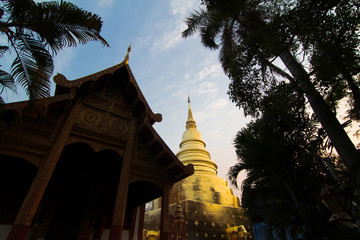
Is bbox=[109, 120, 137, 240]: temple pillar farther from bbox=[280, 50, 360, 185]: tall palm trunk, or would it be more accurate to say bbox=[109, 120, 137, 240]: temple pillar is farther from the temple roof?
bbox=[280, 50, 360, 185]: tall palm trunk

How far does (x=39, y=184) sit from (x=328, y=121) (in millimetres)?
8277

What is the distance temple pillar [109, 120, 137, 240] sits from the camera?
18.2ft

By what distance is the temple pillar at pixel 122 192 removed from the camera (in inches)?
218

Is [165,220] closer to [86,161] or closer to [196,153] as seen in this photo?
[86,161]

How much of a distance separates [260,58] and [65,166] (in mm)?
8745

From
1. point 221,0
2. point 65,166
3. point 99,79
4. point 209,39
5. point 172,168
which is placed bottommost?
point 172,168

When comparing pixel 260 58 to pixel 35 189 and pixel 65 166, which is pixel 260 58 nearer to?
pixel 35 189

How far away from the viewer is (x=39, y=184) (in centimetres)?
518

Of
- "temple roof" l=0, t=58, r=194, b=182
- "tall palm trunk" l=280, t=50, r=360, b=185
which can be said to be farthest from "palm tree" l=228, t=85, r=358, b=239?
"temple roof" l=0, t=58, r=194, b=182

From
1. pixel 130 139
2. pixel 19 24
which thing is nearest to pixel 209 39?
pixel 130 139

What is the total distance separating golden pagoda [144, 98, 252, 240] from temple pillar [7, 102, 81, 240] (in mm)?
10813

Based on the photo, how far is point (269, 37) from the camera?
652 cm

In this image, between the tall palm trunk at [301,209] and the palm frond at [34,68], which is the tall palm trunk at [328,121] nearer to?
the tall palm trunk at [301,209]

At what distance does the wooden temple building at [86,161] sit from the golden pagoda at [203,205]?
778 centimetres
